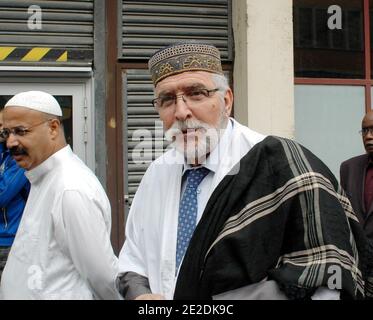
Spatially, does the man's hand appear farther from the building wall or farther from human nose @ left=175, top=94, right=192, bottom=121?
the building wall

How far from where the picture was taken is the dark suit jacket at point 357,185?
16.1 ft

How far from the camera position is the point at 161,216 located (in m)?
2.47

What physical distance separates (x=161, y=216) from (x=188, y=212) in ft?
0.47

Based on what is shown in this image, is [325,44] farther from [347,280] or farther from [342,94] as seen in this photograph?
[347,280]

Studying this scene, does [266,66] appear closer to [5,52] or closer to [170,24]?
[170,24]

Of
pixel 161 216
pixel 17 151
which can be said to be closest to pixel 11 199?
pixel 17 151

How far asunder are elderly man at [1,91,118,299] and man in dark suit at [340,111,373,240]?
2.53 meters

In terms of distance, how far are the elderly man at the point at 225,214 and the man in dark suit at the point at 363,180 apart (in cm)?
276

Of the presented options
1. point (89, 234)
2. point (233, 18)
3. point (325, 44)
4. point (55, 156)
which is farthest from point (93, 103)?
point (89, 234)

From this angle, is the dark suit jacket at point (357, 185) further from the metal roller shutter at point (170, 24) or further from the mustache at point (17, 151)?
the mustache at point (17, 151)

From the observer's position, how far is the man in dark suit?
4.99m
